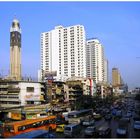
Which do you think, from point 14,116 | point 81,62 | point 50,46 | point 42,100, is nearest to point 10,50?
point 50,46

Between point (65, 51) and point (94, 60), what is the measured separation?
2744 centimetres

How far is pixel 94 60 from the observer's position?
513ft

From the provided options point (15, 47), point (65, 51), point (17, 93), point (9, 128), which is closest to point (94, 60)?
point (65, 51)

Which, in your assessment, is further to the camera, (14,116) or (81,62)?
(81,62)

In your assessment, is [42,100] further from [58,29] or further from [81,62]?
[58,29]

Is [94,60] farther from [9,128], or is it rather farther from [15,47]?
[9,128]

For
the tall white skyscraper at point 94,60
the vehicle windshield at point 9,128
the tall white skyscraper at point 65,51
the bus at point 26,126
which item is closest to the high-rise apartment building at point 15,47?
the tall white skyscraper at point 65,51

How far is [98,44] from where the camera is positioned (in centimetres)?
16050

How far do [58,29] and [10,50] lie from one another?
22.8m

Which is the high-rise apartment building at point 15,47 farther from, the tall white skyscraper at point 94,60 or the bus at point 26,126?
the bus at point 26,126

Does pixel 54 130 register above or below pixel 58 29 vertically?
below

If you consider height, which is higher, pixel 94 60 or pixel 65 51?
pixel 65 51

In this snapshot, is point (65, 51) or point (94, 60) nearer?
point (65, 51)

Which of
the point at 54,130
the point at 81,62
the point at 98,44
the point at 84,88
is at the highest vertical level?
the point at 98,44
